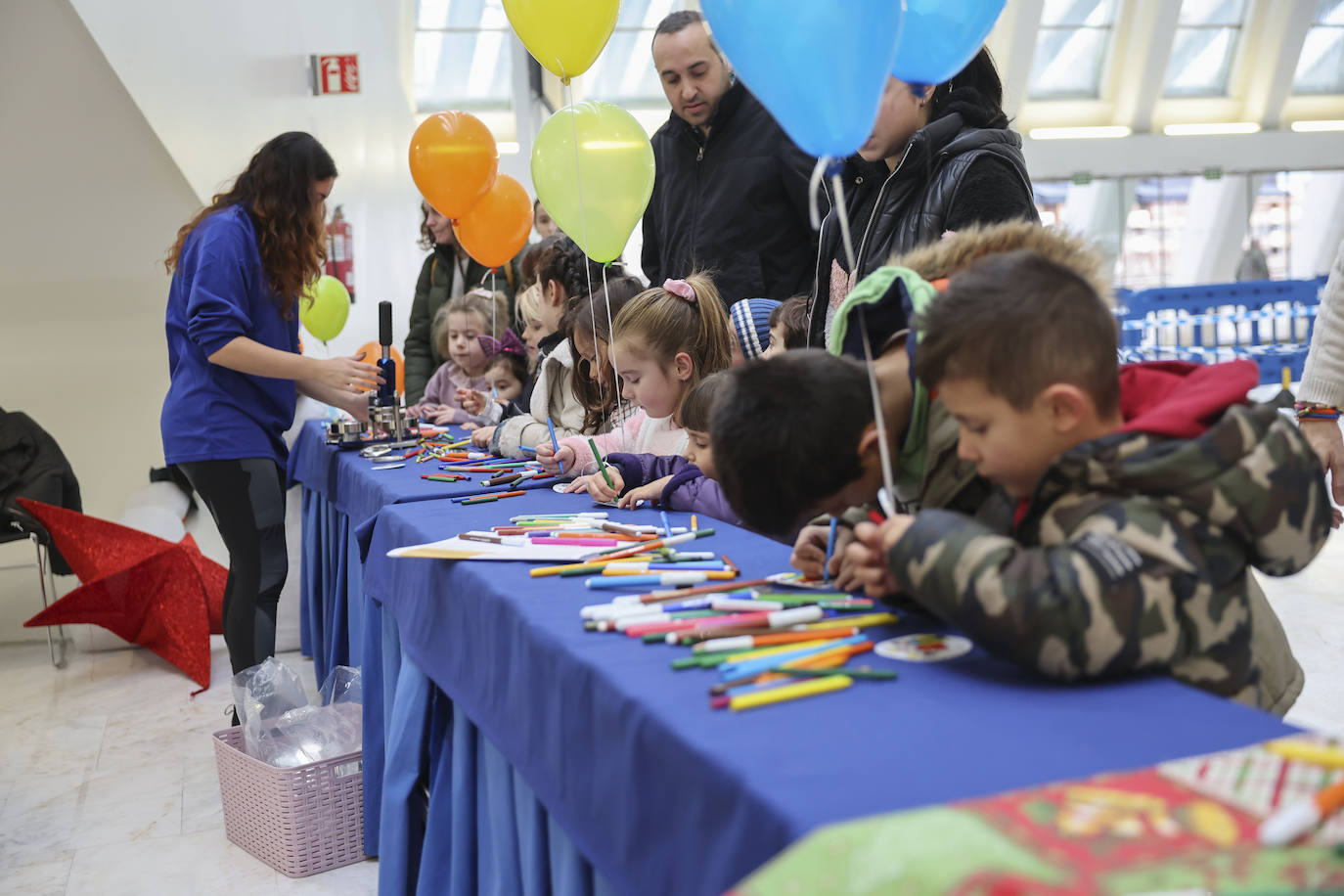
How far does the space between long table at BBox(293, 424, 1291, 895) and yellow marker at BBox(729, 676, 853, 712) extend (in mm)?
11

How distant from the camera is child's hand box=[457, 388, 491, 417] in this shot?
11.7 feet

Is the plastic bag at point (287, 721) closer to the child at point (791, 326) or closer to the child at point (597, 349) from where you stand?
the child at point (597, 349)

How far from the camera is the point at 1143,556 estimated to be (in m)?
0.80

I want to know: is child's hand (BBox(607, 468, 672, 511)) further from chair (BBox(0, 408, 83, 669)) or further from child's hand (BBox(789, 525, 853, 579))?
chair (BBox(0, 408, 83, 669))

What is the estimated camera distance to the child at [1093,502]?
795 mm

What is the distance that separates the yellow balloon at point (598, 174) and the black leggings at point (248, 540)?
0.96 meters

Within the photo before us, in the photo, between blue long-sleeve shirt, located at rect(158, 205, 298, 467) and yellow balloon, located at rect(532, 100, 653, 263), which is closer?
yellow balloon, located at rect(532, 100, 653, 263)

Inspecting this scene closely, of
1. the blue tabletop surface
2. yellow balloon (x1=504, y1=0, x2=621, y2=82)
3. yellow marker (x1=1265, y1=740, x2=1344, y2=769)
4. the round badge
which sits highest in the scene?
yellow balloon (x1=504, y1=0, x2=621, y2=82)

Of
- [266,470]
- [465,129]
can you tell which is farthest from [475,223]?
[266,470]

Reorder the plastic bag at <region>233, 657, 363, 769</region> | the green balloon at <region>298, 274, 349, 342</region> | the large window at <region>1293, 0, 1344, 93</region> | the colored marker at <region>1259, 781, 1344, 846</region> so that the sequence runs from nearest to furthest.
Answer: the colored marker at <region>1259, 781, 1344, 846</region> → the plastic bag at <region>233, 657, 363, 769</region> → the green balloon at <region>298, 274, 349, 342</region> → the large window at <region>1293, 0, 1344, 93</region>

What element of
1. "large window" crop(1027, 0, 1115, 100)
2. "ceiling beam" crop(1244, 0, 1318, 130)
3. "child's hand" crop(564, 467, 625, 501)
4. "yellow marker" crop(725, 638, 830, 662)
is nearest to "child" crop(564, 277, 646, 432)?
"child's hand" crop(564, 467, 625, 501)

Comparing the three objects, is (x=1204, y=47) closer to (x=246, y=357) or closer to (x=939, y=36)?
Answer: (x=939, y=36)

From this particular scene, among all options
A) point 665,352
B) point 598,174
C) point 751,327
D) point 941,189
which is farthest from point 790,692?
point 598,174

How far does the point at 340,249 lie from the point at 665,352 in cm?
467
